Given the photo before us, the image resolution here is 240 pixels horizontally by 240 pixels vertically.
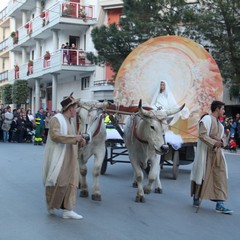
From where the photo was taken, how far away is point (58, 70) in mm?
34562

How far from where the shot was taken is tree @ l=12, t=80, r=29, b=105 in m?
42.0

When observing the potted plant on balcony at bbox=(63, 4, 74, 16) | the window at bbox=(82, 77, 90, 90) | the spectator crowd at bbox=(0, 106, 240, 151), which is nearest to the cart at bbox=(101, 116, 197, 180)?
the spectator crowd at bbox=(0, 106, 240, 151)

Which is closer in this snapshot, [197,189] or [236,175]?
[197,189]

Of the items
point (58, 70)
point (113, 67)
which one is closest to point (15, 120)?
point (113, 67)

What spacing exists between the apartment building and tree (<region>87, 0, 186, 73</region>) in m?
5.69

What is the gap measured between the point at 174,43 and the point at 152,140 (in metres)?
4.56

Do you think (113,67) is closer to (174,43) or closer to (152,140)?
(174,43)

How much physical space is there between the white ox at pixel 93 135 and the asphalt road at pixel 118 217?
0.38 m

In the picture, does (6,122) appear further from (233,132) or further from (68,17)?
(68,17)

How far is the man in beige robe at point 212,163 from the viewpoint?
8195mm

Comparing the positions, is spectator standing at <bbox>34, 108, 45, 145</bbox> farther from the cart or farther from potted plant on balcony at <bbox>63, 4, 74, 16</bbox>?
potted plant on balcony at <bbox>63, 4, 74, 16</bbox>

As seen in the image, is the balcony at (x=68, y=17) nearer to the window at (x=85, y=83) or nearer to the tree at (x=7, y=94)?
the window at (x=85, y=83)

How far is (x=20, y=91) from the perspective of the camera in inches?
1656

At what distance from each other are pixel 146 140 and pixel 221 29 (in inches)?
634
